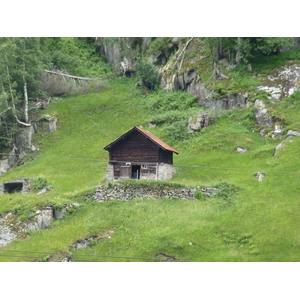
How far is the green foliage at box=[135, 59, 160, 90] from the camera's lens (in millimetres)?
82375

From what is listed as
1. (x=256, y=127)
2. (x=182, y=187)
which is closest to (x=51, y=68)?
(x=256, y=127)

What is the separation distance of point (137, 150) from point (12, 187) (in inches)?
619

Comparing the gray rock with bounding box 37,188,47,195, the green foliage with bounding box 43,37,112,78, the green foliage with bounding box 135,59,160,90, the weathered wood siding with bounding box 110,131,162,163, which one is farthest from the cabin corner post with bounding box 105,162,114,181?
the green foliage with bounding box 43,37,112,78

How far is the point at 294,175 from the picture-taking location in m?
48.7

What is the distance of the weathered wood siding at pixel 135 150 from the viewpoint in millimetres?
51969

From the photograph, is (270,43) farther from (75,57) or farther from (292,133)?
(75,57)

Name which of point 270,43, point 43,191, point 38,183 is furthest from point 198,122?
point 43,191

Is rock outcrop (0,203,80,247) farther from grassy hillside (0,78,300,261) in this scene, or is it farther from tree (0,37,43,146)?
tree (0,37,43,146)

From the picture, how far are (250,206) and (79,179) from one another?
21.9 meters

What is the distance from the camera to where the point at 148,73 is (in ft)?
271

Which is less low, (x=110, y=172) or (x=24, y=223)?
(x=110, y=172)

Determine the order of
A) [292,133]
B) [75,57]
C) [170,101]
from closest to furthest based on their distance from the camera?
[292,133] → [170,101] → [75,57]

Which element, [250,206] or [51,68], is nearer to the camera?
[250,206]
